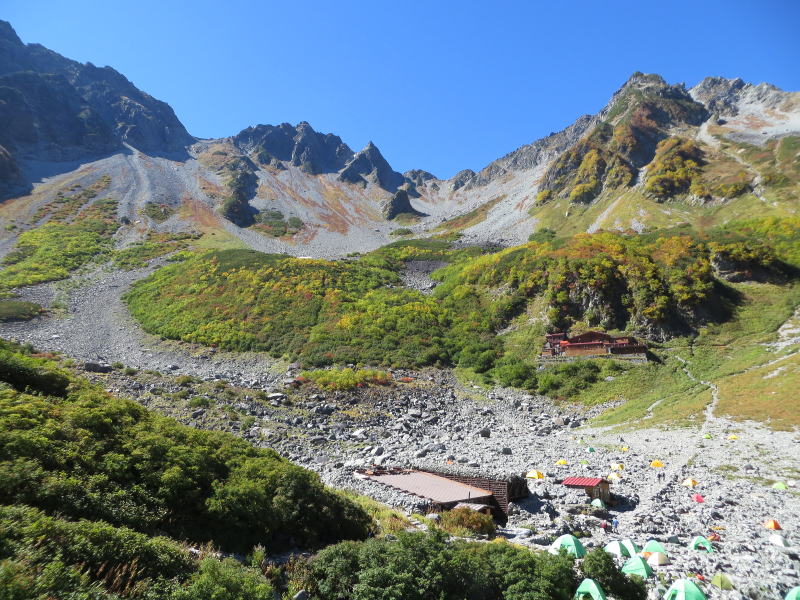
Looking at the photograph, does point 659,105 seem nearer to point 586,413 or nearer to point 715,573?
point 586,413

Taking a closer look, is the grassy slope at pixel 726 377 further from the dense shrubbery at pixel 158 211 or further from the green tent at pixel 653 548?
the dense shrubbery at pixel 158 211

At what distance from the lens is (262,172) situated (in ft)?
537

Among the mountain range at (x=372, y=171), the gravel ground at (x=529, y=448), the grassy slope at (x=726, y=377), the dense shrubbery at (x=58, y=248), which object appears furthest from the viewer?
the mountain range at (x=372, y=171)

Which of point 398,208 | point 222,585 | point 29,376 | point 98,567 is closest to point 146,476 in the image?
point 98,567

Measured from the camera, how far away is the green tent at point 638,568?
988 cm

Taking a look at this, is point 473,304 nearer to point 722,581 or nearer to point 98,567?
point 722,581

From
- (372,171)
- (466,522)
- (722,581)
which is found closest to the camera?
(722,581)

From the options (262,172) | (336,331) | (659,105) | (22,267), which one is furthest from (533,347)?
(262,172)

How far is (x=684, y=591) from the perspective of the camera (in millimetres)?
8703

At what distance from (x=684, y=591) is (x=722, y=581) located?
5.38ft

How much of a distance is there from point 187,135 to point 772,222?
21967 cm

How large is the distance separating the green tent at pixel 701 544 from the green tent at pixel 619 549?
1.85m

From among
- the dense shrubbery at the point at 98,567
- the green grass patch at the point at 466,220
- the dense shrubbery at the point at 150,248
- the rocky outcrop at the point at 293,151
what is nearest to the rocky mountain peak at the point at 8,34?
the rocky outcrop at the point at 293,151

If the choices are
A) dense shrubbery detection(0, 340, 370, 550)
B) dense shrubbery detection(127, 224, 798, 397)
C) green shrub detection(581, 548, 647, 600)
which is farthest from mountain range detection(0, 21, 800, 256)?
dense shrubbery detection(0, 340, 370, 550)
